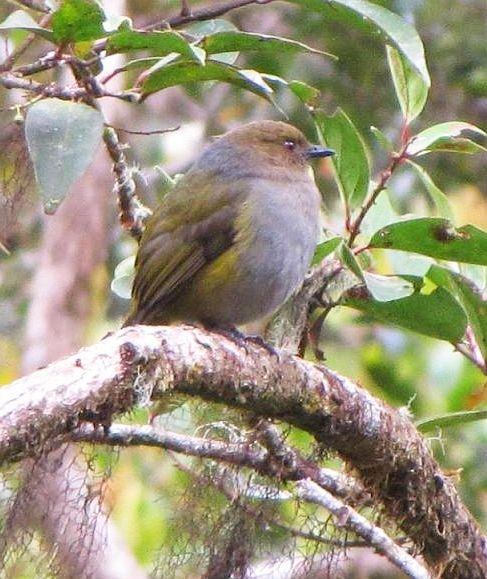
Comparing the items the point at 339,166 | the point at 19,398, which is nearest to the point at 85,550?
the point at 19,398

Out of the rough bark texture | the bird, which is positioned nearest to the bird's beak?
the bird

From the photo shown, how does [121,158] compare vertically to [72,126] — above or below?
below

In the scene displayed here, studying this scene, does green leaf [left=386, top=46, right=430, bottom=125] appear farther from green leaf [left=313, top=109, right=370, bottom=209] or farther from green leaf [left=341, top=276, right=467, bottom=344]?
green leaf [left=341, top=276, right=467, bottom=344]

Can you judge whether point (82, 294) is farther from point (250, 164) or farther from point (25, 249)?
point (250, 164)

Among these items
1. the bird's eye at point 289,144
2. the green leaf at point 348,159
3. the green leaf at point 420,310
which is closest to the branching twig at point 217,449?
the green leaf at point 420,310

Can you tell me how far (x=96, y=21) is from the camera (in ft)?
10.2

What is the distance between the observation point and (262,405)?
3250mm

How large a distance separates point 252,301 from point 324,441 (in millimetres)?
968

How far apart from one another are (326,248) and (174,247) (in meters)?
0.73

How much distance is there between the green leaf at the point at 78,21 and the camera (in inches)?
121

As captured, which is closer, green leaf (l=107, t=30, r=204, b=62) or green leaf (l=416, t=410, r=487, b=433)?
green leaf (l=107, t=30, r=204, b=62)

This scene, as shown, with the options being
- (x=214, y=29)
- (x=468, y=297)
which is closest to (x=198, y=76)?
(x=214, y=29)

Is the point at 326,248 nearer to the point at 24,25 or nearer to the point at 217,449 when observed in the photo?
the point at 217,449

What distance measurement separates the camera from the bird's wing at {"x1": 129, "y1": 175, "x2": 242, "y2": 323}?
4.39 meters
